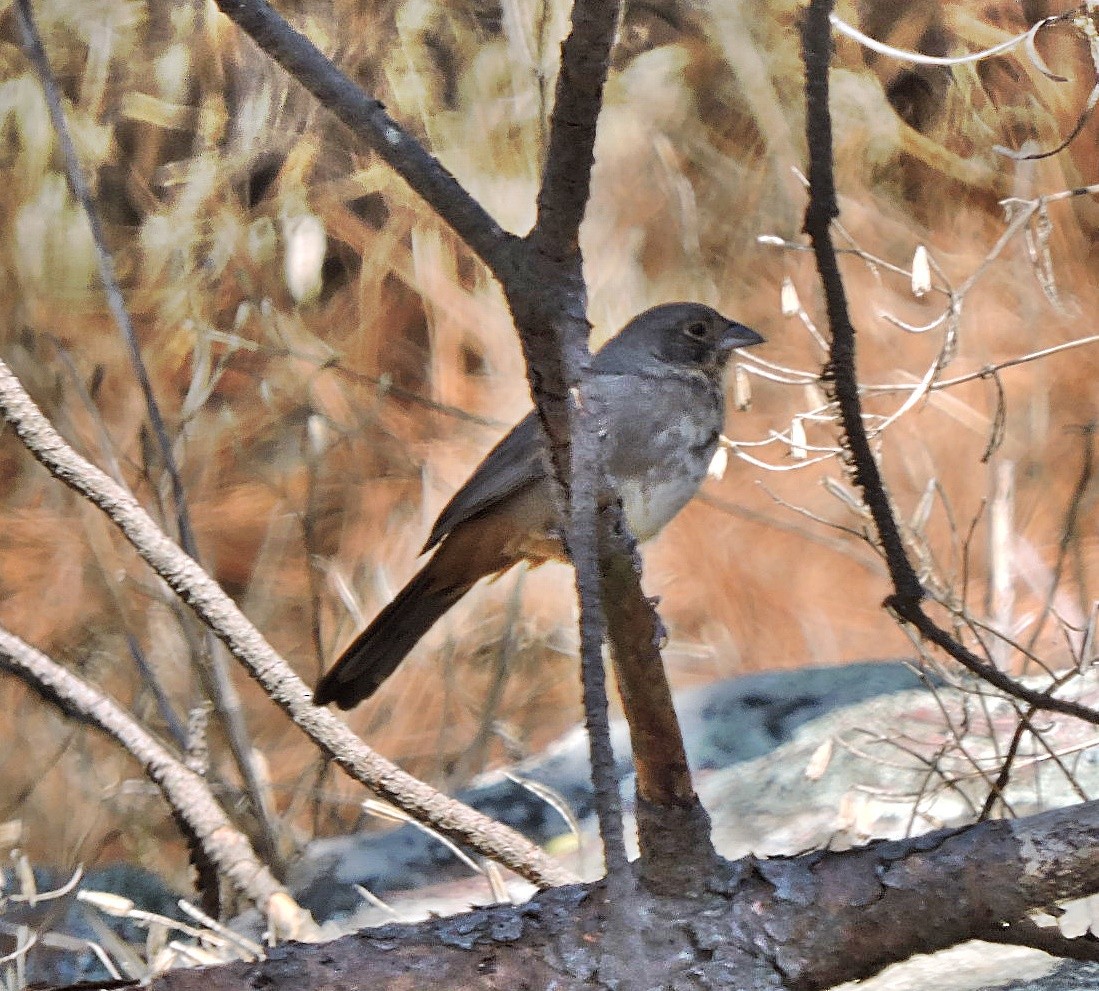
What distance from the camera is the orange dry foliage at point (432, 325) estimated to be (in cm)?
294

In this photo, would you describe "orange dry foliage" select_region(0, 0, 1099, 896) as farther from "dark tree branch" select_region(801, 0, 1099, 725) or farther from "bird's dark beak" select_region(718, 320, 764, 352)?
"dark tree branch" select_region(801, 0, 1099, 725)

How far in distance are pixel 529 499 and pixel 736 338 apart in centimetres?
49


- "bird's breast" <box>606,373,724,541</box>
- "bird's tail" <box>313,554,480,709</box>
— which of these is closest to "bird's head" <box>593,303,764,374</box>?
"bird's breast" <box>606,373,724,541</box>

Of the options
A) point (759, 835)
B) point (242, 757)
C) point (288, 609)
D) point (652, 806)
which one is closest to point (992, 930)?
point (652, 806)

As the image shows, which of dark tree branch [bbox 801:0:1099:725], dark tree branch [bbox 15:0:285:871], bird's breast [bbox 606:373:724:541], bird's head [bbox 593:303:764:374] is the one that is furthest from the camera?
dark tree branch [bbox 15:0:285:871]

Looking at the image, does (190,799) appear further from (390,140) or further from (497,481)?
(390,140)

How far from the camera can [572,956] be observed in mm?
1376

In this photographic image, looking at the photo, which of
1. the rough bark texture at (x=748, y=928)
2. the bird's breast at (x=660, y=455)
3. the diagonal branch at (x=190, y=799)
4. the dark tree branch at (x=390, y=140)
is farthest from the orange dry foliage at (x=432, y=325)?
the dark tree branch at (x=390, y=140)

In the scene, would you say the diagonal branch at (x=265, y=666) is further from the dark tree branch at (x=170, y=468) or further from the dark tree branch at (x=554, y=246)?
the dark tree branch at (x=554, y=246)

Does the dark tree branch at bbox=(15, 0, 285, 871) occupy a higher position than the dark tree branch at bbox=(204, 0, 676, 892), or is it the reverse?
the dark tree branch at bbox=(15, 0, 285, 871)

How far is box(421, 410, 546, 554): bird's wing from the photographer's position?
215 centimetres

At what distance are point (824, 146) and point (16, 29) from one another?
7.23 ft

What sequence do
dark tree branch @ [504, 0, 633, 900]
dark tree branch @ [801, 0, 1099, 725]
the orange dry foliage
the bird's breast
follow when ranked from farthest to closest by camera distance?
the orange dry foliage
the bird's breast
dark tree branch @ [801, 0, 1099, 725]
dark tree branch @ [504, 0, 633, 900]

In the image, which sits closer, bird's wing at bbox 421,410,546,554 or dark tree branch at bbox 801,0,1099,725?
dark tree branch at bbox 801,0,1099,725
